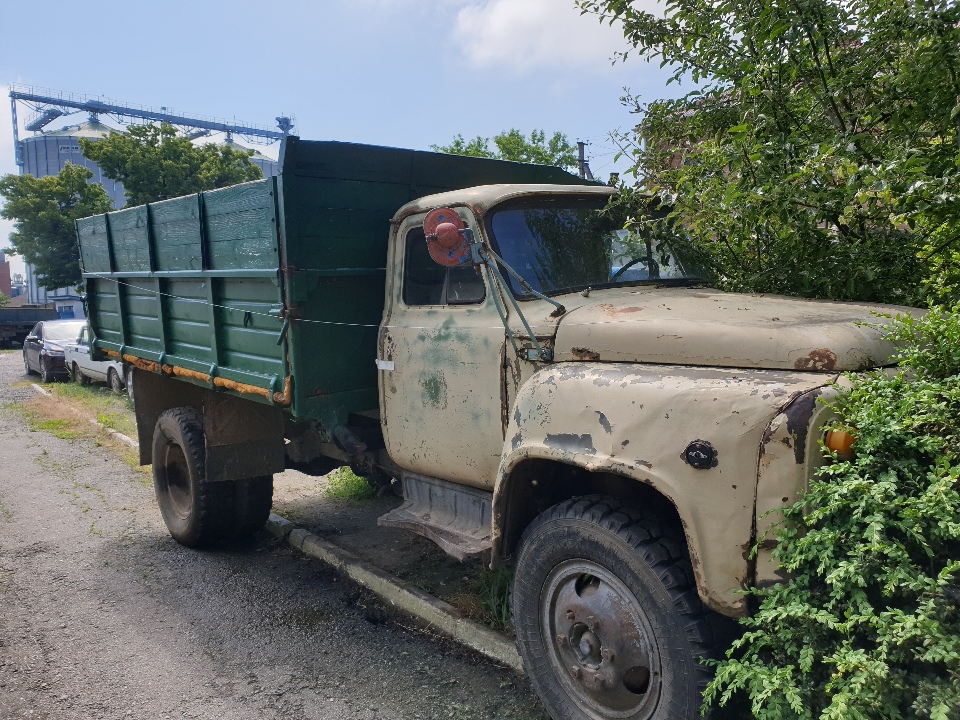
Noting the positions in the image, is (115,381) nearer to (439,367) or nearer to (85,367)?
(85,367)

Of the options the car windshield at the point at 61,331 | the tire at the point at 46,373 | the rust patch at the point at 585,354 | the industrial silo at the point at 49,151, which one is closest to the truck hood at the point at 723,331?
the rust patch at the point at 585,354

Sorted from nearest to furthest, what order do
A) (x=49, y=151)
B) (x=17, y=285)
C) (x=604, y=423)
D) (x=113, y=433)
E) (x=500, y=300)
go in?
(x=604, y=423) → (x=500, y=300) → (x=113, y=433) → (x=49, y=151) → (x=17, y=285)

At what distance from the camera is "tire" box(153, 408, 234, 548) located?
5.48 metres

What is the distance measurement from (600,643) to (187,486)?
3.92 meters

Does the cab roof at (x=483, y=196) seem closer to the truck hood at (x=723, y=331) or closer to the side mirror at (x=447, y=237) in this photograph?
the side mirror at (x=447, y=237)

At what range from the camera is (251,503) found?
18.6ft

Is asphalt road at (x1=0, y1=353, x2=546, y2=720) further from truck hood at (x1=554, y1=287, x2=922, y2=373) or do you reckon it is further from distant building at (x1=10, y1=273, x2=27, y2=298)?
distant building at (x1=10, y1=273, x2=27, y2=298)

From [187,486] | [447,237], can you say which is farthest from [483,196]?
[187,486]

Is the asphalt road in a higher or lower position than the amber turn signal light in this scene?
lower

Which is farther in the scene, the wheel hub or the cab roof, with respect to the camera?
the cab roof

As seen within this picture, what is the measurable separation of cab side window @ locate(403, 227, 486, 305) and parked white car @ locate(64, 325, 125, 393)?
1144 cm

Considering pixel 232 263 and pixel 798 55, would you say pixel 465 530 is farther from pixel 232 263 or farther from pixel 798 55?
pixel 798 55

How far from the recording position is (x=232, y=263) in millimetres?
4734

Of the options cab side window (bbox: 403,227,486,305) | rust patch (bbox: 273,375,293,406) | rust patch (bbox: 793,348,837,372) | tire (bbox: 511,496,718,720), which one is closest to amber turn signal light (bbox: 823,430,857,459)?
rust patch (bbox: 793,348,837,372)
